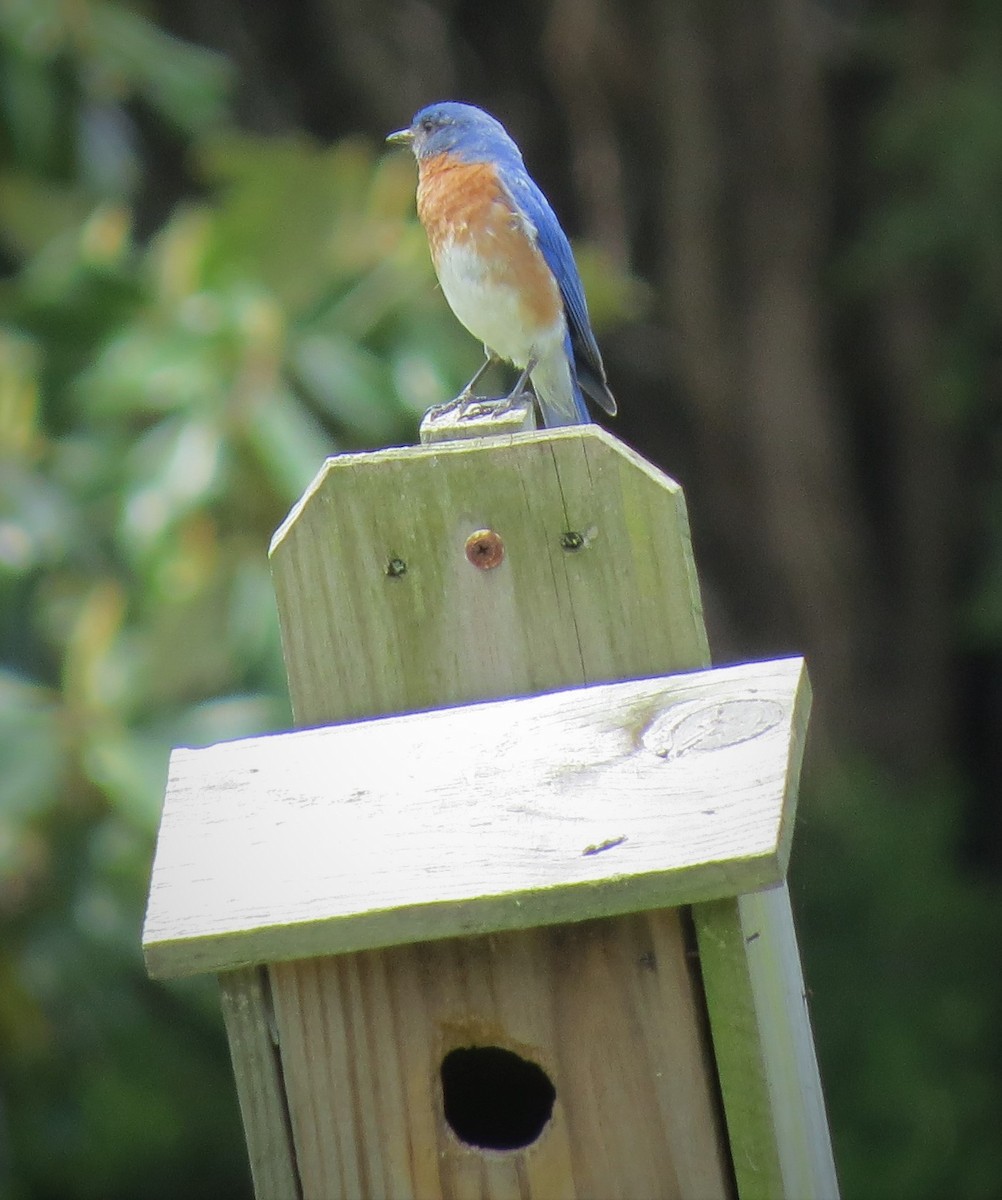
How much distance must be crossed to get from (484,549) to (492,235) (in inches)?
53.1

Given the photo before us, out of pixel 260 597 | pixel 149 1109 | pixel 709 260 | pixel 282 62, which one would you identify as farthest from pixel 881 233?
pixel 149 1109

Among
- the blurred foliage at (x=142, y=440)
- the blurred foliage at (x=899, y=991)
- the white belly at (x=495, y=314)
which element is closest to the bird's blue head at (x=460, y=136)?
the white belly at (x=495, y=314)

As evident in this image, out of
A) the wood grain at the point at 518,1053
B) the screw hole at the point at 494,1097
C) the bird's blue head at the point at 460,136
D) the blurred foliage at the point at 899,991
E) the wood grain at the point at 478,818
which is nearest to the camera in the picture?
the wood grain at the point at 478,818

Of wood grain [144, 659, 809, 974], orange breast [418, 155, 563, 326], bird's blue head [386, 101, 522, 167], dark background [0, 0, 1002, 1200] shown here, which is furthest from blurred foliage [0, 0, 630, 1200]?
wood grain [144, 659, 809, 974]

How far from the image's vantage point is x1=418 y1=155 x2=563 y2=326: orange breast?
9.50ft

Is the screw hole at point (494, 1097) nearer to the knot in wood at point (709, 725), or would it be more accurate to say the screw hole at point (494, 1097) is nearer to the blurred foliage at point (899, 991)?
the knot in wood at point (709, 725)

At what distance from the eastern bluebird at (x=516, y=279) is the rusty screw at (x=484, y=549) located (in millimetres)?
1154

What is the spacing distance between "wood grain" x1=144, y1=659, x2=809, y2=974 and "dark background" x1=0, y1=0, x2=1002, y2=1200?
2.35 metres

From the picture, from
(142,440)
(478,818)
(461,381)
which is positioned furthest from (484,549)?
(142,440)

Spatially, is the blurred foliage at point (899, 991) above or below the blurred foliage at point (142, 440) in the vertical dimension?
below

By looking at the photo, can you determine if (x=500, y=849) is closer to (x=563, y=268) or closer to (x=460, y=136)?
(x=563, y=268)

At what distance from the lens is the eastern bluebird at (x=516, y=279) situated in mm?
2887

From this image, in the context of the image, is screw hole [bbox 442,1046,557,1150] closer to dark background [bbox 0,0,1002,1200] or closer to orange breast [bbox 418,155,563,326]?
orange breast [bbox 418,155,563,326]

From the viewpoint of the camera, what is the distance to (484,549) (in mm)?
1690
